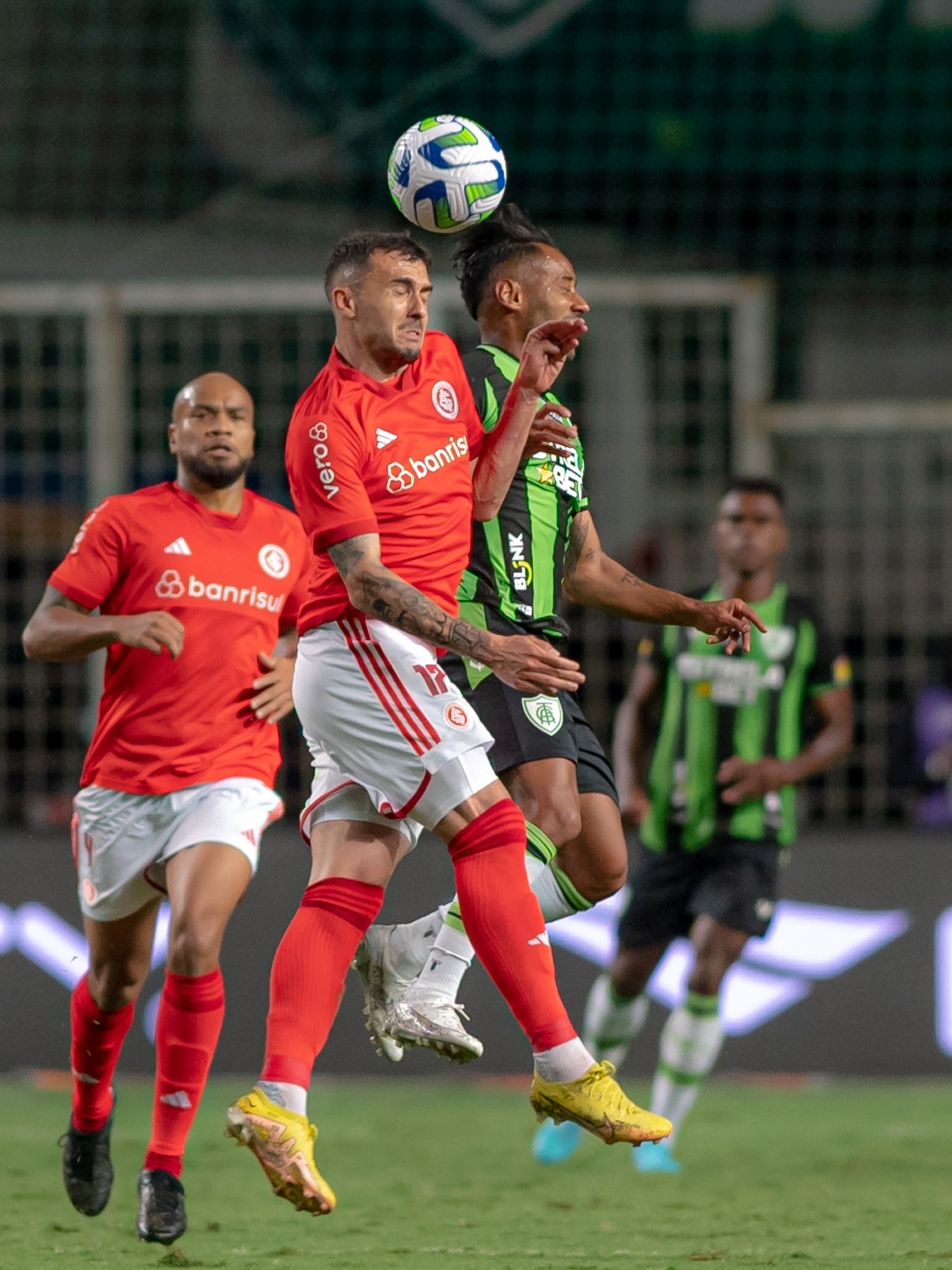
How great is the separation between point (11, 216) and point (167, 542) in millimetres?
6606

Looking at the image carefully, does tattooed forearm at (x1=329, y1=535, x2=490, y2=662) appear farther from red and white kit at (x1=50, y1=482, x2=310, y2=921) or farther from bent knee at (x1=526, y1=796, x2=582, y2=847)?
red and white kit at (x1=50, y1=482, x2=310, y2=921)

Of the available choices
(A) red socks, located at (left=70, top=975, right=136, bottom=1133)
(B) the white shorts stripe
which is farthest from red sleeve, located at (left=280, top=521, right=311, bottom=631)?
(B) the white shorts stripe

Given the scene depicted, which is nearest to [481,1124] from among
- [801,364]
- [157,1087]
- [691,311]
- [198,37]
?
[157,1087]

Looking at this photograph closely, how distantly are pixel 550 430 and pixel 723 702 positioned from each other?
295cm

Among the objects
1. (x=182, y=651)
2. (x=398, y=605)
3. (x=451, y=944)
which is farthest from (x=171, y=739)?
(x=398, y=605)

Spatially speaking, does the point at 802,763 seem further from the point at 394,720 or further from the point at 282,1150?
the point at 282,1150

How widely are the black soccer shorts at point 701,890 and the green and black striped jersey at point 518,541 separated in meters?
2.41

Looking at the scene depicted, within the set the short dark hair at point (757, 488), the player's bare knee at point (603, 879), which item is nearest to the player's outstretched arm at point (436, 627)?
the player's bare knee at point (603, 879)

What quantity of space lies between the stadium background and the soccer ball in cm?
447

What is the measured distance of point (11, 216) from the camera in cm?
1177

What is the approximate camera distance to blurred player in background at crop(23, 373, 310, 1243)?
5562 mm

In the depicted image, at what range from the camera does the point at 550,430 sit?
16.2 ft

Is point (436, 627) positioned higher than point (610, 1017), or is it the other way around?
point (436, 627)

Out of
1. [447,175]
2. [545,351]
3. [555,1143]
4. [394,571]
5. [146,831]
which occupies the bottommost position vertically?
[555,1143]
